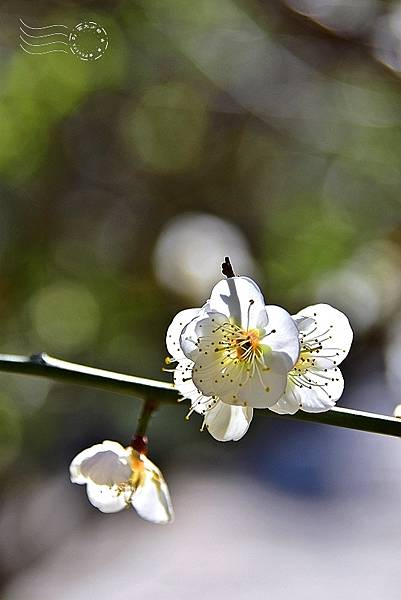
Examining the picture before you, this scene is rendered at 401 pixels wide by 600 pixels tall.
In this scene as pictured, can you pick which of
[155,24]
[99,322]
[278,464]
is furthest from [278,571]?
[155,24]

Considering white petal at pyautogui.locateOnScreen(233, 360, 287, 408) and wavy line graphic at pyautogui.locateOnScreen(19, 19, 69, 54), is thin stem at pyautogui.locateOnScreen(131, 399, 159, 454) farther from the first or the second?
wavy line graphic at pyautogui.locateOnScreen(19, 19, 69, 54)

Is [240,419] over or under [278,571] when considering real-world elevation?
over

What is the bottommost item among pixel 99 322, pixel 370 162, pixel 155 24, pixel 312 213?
pixel 99 322

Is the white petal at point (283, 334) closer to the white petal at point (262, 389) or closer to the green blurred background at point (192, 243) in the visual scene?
the white petal at point (262, 389)

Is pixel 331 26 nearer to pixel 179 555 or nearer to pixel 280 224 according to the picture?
pixel 280 224

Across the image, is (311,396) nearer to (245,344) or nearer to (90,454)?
(245,344)

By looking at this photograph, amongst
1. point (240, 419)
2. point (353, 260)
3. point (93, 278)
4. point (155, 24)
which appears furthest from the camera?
point (353, 260)
